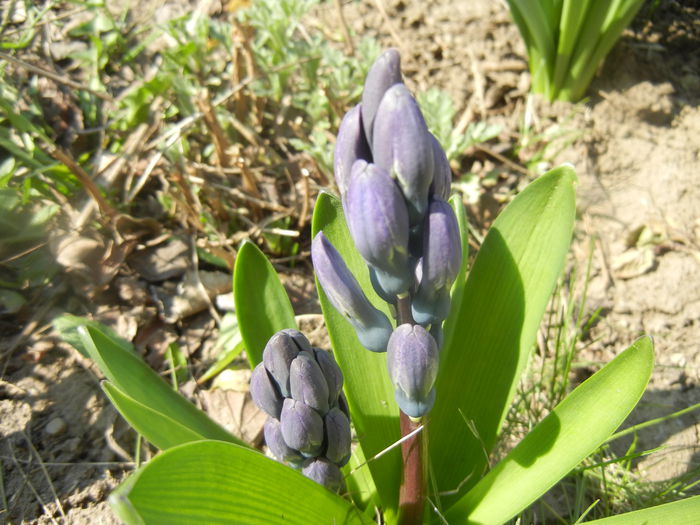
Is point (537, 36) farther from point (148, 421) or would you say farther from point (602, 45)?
point (148, 421)

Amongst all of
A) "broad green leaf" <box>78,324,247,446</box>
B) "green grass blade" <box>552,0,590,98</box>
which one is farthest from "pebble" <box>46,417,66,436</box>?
"green grass blade" <box>552,0,590,98</box>

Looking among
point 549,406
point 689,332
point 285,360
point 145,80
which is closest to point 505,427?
point 549,406

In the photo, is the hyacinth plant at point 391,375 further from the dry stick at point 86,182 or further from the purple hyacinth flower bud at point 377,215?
the dry stick at point 86,182

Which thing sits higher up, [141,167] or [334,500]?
[141,167]

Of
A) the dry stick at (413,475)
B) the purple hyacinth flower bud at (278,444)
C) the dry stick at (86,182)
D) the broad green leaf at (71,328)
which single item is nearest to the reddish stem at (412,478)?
the dry stick at (413,475)

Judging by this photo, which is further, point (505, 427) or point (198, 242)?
point (198, 242)

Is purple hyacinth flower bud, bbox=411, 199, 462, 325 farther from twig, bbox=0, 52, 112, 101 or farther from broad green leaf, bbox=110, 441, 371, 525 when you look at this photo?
twig, bbox=0, 52, 112, 101

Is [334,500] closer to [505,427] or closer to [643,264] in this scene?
[505,427]
